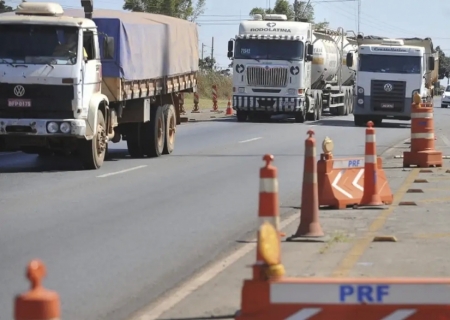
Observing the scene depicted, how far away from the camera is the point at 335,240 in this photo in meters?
10.7

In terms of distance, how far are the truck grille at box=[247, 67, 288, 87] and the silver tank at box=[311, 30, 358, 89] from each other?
3689 millimetres

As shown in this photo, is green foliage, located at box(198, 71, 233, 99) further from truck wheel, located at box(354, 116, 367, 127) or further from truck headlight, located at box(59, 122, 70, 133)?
truck headlight, located at box(59, 122, 70, 133)

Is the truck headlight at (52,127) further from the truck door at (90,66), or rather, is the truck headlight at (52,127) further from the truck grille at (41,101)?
the truck door at (90,66)

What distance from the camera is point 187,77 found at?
25.3m

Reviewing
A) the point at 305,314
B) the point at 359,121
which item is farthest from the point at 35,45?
the point at 359,121

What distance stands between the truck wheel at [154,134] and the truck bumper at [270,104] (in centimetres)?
1658

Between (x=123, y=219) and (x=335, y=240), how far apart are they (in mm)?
2838

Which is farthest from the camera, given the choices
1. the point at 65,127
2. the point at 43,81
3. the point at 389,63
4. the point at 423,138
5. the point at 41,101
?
the point at 389,63

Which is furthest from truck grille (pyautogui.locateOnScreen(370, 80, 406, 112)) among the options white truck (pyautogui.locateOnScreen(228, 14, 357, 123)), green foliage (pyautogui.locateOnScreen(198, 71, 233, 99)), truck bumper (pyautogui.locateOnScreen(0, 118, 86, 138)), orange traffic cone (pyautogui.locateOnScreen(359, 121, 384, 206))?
green foliage (pyautogui.locateOnScreen(198, 71, 233, 99))

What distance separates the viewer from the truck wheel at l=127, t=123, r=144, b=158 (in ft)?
70.2

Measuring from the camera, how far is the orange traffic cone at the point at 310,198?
1043 centimetres

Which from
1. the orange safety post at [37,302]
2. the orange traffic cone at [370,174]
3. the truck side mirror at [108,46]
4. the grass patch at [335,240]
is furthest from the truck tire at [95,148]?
the orange safety post at [37,302]

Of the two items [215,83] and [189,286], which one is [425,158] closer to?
[189,286]

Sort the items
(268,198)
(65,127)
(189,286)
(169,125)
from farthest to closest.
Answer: (169,125) < (65,127) < (189,286) < (268,198)
